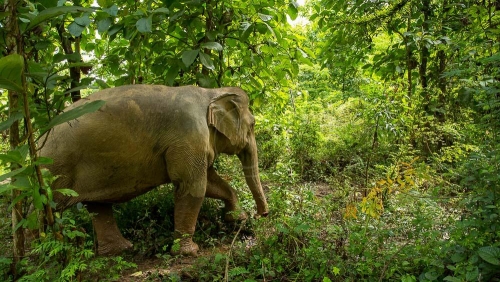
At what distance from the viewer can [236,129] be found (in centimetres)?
454

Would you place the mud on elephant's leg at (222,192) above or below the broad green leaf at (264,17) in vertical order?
below

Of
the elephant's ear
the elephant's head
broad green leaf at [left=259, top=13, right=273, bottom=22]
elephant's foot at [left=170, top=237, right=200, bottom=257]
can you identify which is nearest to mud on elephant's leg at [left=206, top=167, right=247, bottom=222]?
the elephant's head

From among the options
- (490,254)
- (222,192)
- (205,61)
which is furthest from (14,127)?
(490,254)

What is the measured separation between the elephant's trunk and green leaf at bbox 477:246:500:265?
2663mm

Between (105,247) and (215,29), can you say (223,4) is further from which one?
(105,247)

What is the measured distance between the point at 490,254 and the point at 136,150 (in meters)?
2.87

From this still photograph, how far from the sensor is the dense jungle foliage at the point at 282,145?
2258mm

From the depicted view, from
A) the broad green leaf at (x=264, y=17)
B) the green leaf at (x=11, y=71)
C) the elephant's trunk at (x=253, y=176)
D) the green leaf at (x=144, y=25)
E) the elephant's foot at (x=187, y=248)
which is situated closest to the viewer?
the green leaf at (x=11, y=71)

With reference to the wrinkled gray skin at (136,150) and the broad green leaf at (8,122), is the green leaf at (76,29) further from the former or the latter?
the wrinkled gray skin at (136,150)

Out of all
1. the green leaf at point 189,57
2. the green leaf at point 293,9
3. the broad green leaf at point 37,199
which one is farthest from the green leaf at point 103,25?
the green leaf at point 293,9

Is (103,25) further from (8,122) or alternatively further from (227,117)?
(227,117)

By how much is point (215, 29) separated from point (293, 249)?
2.85 metres

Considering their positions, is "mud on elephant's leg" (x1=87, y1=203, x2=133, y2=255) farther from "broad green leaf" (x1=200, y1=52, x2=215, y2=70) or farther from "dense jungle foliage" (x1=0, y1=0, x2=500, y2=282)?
"broad green leaf" (x1=200, y1=52, x2=215, y2=70)

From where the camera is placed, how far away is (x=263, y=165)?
713cm
